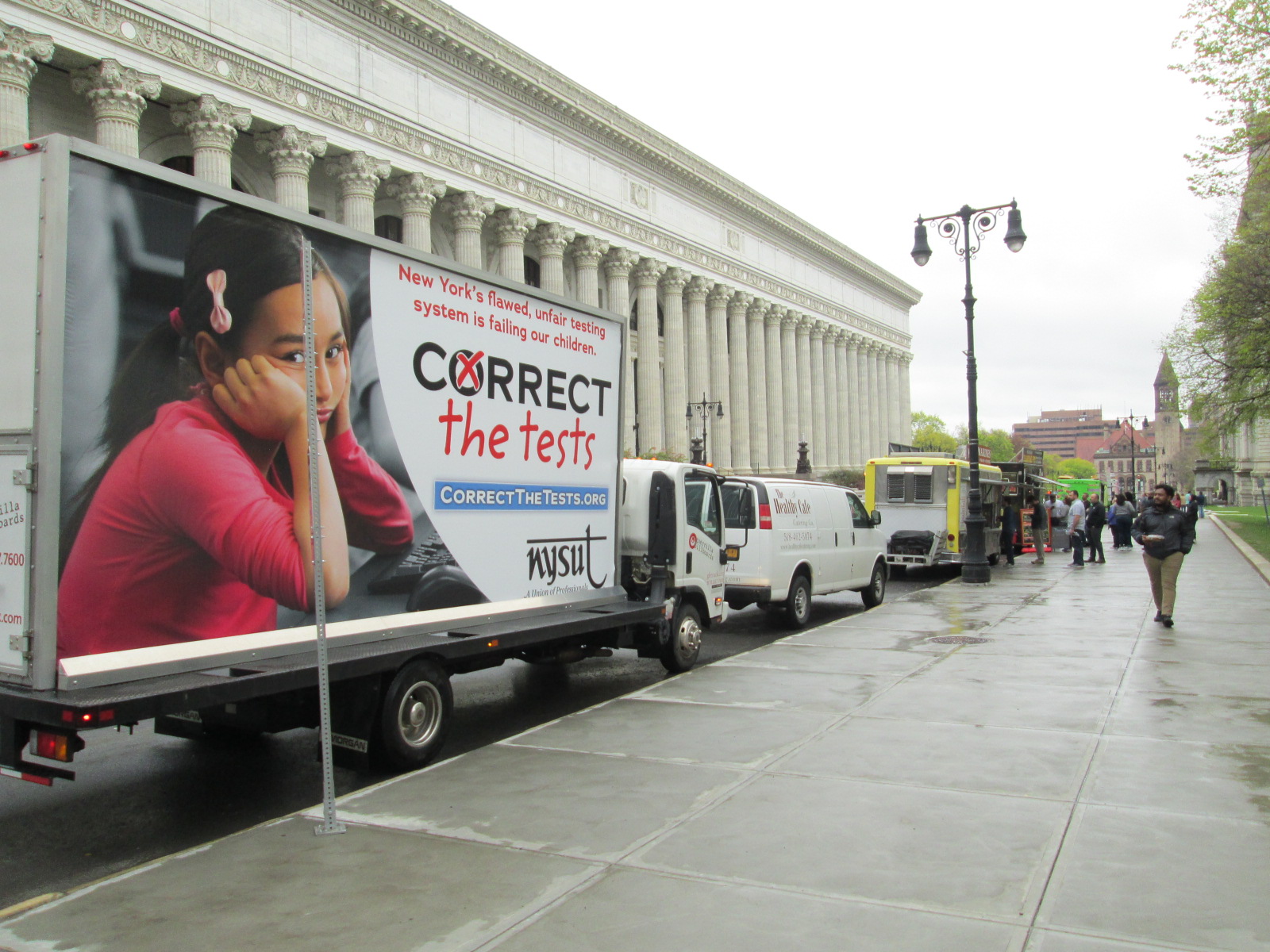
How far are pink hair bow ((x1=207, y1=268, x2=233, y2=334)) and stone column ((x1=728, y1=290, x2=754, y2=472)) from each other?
181 ft

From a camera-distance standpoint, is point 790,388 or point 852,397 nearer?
point 790,388

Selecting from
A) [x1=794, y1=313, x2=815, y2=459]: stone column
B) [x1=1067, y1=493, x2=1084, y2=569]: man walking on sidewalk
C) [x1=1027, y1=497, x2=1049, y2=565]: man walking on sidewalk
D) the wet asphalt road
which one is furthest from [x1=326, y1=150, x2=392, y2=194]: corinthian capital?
[x1=794, y1=313, x2=815, y2=459]: stone column

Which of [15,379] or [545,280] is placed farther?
[545,280]

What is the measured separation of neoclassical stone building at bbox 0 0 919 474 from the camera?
27.4 meters

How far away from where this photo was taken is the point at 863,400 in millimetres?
82625

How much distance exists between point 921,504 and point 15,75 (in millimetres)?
24664

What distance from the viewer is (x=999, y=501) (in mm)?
27953

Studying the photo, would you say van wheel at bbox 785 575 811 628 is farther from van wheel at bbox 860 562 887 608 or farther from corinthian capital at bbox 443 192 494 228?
corinthian capital at bbox 443 192 494 228

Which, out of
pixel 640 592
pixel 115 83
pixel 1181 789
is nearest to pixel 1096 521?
pixel 640 592

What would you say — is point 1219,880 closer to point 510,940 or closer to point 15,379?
point 510,940

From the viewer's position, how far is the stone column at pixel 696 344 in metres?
56.2

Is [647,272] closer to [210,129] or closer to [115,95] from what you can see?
[210,129]

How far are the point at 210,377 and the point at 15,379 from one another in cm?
94

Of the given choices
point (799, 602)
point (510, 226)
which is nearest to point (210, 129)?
point (510, 226)
